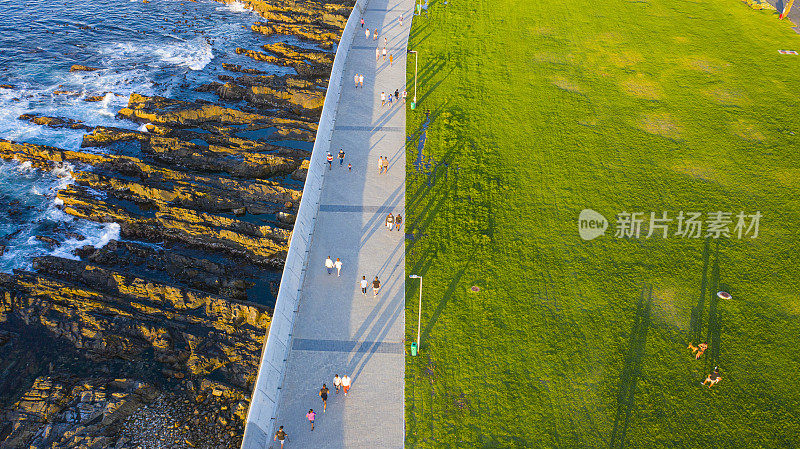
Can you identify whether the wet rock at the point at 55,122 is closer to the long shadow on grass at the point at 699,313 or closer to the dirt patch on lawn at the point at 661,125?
the dirt patch on lawn at the point at 661,125

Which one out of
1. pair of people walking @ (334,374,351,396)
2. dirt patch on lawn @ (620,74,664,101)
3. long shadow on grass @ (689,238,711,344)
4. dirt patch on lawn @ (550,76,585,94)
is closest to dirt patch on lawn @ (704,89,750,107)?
dirt patch on lawn @ (620,74,664,101)

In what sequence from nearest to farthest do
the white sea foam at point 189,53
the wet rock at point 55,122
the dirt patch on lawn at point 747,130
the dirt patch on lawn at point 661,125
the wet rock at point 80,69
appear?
the dirt patch on lawn at point 661,125, the dirt patch on lawn at point 747,130, the wet rock at point 55,122, the wet rock at point 80,69, the white sea foam at point 189,53

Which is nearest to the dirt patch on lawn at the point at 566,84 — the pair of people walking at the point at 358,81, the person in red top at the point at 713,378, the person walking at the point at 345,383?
the pair of people walking at the point at 358,81

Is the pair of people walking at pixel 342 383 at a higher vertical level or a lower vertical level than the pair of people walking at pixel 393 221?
lower

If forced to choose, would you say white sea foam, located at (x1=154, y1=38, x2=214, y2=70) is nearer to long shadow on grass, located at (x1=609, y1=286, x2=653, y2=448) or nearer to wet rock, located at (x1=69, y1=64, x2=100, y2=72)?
wet rock, located at (x1=69, y1=64, x2=100, y2=72)

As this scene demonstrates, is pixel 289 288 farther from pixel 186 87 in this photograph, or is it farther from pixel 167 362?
pixel 186 87

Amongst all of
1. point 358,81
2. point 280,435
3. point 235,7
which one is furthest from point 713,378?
point 235,7

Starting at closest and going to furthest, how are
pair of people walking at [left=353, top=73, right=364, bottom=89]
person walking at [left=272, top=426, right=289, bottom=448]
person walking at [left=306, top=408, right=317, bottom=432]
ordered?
person walking at [left=272, top=426, right=289, bottom=448], person walking at [left=306, top=408, right=317, bottom=432], pair of people walking at [left=353, top=73, right=364, bottom=89]
